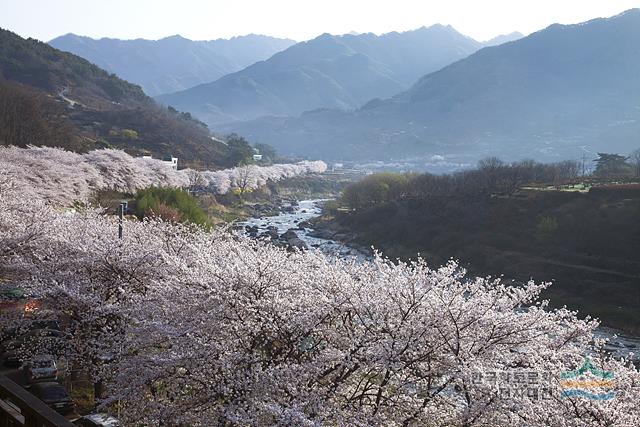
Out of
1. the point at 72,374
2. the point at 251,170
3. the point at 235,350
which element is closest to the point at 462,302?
the point at 235,350

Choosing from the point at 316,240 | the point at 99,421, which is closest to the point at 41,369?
the point at 99,421

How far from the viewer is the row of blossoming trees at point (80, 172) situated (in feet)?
Result: 107

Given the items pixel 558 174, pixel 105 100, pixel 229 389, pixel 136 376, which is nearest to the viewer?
pixel 229 389

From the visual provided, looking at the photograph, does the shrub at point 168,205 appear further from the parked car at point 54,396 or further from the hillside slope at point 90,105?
the hillside slope at point 90,105

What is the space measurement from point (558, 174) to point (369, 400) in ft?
230

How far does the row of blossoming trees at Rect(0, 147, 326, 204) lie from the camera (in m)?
32.7

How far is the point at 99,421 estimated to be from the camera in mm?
11523

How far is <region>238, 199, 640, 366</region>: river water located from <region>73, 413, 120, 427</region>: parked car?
60.2ft

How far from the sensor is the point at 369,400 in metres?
10.1

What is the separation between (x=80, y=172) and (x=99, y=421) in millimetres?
30896

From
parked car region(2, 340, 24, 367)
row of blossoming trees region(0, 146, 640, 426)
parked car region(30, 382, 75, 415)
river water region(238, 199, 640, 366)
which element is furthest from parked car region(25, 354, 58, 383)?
river water region(238, 199, 640, 366)

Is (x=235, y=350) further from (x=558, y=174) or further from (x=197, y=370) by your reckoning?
(x=558, y=174)

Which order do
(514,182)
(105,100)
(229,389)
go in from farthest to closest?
1. (105,100)
2. (514,182)
3. (229,389)

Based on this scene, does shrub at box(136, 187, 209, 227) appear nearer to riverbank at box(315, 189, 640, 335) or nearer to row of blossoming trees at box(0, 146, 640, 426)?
row of blossoming trees at box(0, 146, 640, 426)
